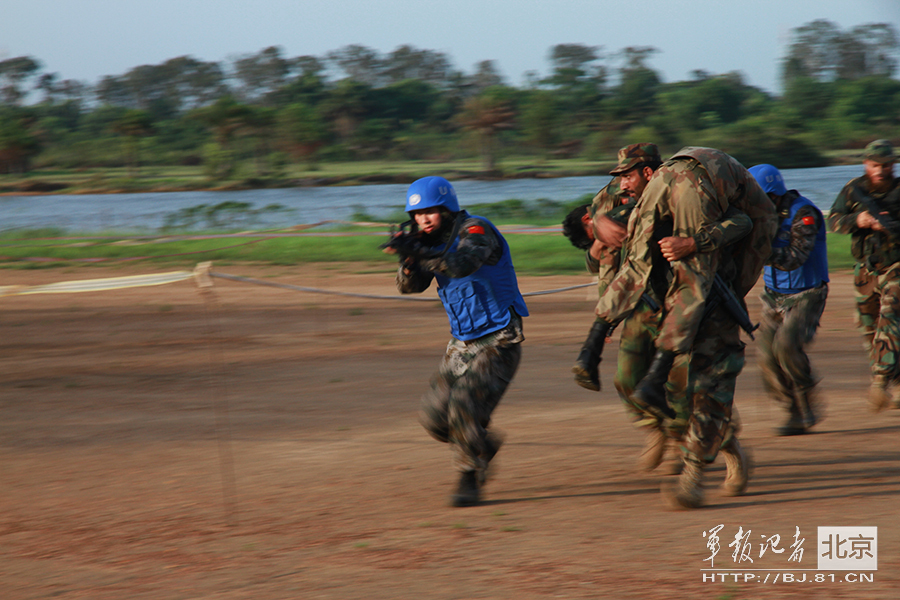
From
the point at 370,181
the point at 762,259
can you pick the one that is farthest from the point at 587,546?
the point at 370,181

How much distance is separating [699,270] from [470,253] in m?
1.30

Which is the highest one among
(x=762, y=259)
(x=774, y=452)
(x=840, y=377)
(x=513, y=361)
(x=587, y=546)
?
(x=762, y=259)

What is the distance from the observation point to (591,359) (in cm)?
546

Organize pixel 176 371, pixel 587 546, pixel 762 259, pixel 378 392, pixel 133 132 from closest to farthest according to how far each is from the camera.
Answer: pixel 587 546 < pixel 762 259 < pixel 378 392 < pixel 176 371 < pixel 133 132

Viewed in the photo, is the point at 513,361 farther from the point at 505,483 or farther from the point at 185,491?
the point at 185,491

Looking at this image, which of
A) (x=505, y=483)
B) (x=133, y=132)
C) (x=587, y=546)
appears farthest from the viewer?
(x=133, y=132)

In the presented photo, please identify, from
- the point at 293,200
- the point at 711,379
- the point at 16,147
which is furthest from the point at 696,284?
the point at 16,147

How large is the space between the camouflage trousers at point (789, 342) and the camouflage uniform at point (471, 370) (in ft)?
8.42

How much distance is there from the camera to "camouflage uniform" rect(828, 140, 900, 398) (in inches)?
293

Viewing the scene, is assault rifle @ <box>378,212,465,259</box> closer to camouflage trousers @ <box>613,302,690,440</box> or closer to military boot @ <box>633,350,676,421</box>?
camouflage trousers @ <box>613,302,690,440</box>

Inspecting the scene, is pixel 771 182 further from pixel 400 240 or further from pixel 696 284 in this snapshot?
pixel 400 240

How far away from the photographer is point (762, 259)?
5.18m

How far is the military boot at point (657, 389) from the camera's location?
5004 mm

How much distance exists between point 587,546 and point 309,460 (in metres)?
2.72
